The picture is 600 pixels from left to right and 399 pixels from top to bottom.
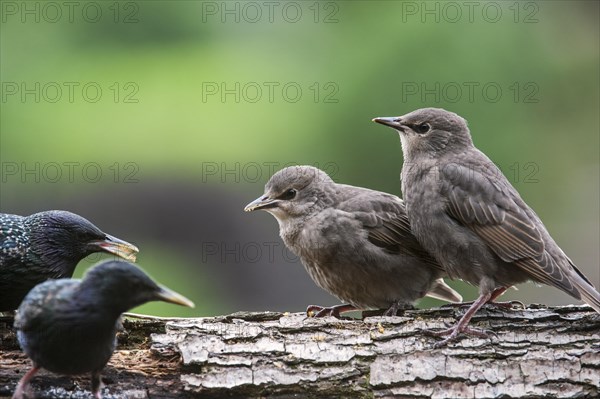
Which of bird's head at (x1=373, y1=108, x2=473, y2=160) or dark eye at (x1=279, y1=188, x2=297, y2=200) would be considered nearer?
bird's head at (x1=373, y1=108, x2=473, y2=160)

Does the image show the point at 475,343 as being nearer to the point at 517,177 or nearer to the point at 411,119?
the point at 411,119

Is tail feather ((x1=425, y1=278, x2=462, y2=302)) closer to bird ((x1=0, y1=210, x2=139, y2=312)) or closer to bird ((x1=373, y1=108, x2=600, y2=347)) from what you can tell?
bird ((x1=373, y1=108, x2=600, y2=347))

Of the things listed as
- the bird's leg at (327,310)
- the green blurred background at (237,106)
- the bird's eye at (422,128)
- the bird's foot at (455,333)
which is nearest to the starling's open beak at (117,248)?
the bird's leg at (327,310)

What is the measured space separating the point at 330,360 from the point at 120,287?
1361mm

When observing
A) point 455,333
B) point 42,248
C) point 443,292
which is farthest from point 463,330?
point 42,248

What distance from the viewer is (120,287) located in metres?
4.63

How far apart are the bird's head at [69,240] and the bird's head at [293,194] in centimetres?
128

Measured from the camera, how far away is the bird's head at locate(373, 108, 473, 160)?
6.49m

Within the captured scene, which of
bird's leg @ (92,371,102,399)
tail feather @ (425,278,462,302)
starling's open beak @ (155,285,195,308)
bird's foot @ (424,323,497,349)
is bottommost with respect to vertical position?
bird's leg @ (92,371,102,399)

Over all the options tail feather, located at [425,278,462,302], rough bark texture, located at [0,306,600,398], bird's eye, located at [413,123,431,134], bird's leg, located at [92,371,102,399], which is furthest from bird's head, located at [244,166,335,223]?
bird's leg, located at [92,371,102,399]

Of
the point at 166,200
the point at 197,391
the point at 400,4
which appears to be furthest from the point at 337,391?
the point at 400,4

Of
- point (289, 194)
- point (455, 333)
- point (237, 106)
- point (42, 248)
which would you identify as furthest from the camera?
point (237, 106)

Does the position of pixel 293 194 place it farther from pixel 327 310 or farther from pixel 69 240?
pixel 69 240

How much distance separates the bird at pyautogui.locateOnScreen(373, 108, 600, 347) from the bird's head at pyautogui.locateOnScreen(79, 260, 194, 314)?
1.97 m
